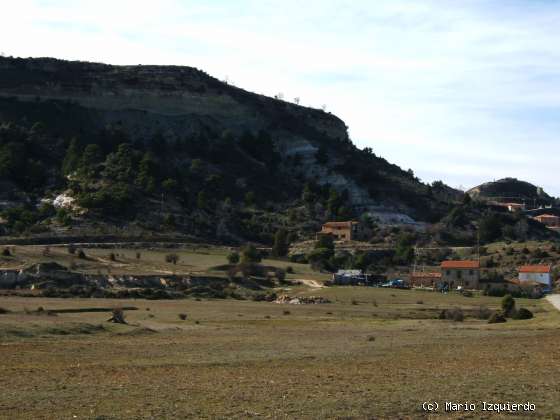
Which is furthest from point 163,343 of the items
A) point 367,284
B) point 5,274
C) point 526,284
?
point 526,284

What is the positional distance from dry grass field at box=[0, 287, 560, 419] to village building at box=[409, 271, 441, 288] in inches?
1382

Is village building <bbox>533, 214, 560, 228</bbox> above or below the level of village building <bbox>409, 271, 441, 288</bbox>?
above

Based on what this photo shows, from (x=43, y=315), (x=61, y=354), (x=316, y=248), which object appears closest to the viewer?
(x=61, y=354)

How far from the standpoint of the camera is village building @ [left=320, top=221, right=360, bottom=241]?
99.8 m

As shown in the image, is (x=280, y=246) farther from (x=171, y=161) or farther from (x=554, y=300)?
(x=554, y=300)

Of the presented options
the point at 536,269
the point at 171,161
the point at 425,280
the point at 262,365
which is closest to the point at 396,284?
the point at 425,280

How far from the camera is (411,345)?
30.4 metres

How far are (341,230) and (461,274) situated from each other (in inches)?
896

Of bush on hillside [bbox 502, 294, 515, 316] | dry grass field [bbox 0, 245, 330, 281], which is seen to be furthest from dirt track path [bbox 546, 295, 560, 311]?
dry grass field [bbox 0, 245, 330, 281]

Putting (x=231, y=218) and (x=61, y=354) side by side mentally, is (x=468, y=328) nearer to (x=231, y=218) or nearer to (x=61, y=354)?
(x=61, y=354)

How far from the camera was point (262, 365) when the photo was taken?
24.2 m

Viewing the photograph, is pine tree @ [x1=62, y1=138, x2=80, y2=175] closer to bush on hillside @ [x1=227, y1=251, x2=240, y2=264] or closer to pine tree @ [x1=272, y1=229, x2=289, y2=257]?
pine tree @ [x1=272, y1=229, x2=289, y2=257]

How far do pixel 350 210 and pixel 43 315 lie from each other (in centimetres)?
7556

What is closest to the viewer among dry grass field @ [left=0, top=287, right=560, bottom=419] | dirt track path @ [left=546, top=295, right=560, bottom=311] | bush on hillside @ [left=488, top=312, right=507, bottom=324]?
dry grass field @ [left=0, top=287, right=560, bottom=419]
